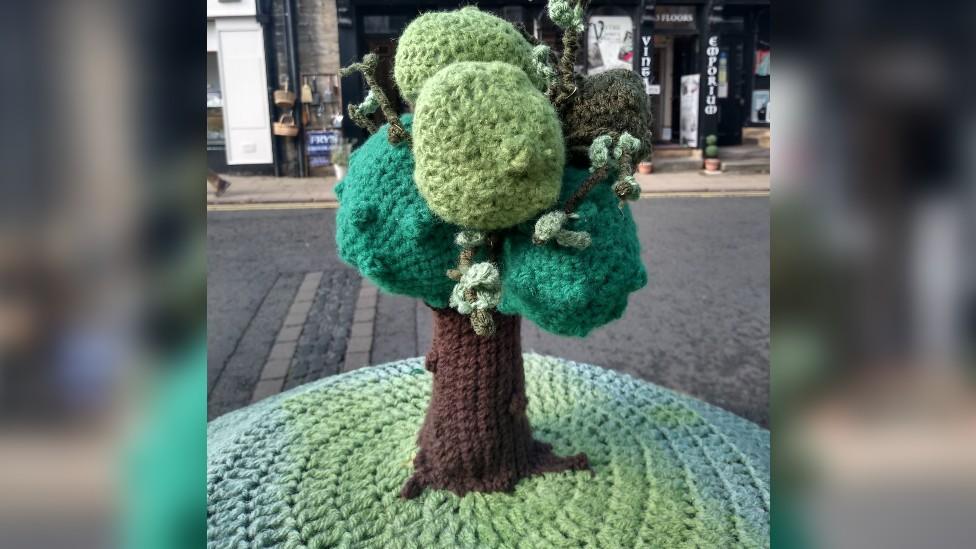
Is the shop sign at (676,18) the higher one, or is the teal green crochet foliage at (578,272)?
the shop sign at (676,18)

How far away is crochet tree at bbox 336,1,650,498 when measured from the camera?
2.96 ft

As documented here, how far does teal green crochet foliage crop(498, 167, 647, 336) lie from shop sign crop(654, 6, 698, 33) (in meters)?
8.24

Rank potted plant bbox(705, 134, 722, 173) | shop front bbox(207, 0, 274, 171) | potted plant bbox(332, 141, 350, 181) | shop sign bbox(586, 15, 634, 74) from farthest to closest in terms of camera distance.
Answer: shop sign bbox(586, 15, 634, 74), potted plant bbox(705, 134, 722, 173), shop front bbox(207, 0, 274, 171), potted plant bbox(332, 141, 350, 181)

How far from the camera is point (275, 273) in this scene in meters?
4.14

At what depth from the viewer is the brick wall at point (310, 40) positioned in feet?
25.6

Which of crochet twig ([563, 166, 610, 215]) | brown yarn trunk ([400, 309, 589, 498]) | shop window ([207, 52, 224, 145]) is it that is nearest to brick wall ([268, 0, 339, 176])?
shop window ([207, 52, 224, 145])

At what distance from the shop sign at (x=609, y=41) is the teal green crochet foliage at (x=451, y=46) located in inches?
297

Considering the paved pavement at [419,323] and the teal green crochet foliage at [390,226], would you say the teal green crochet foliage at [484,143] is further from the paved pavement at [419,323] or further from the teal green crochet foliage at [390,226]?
the paved pavement at [419,323]

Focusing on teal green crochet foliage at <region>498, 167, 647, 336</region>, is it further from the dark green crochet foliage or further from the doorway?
the doorway

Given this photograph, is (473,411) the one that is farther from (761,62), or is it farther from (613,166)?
(761,62)

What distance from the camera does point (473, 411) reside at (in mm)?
1290
